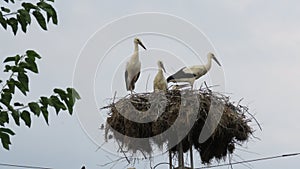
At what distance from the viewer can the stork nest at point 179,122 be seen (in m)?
4.17

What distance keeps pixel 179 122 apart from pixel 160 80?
0.86 metres

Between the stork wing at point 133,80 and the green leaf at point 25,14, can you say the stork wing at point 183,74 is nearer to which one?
the stork wing at point 133,80

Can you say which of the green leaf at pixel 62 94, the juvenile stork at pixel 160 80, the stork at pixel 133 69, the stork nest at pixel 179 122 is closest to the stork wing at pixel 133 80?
the stork at pixel 133 69

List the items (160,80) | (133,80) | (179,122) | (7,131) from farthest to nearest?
(133,80) → (160,80) → (179,122) → (7,131)

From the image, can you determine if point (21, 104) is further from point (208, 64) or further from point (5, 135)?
point (208, 64)

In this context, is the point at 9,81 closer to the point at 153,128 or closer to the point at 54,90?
the point at 54,90

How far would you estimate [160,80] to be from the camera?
4918mm

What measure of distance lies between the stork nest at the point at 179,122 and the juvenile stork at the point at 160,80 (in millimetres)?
345

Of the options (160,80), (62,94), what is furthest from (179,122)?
(62,94)

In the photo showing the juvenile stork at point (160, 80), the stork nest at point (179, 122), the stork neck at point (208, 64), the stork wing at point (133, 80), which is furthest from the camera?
the stork neck at point (208, 64)

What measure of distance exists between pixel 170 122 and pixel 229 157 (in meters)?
0.67

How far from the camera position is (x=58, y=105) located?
1.35 m

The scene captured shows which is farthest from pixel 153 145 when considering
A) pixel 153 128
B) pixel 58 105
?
pixel 58 105

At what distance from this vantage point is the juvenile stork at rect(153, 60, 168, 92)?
4.83 metres
